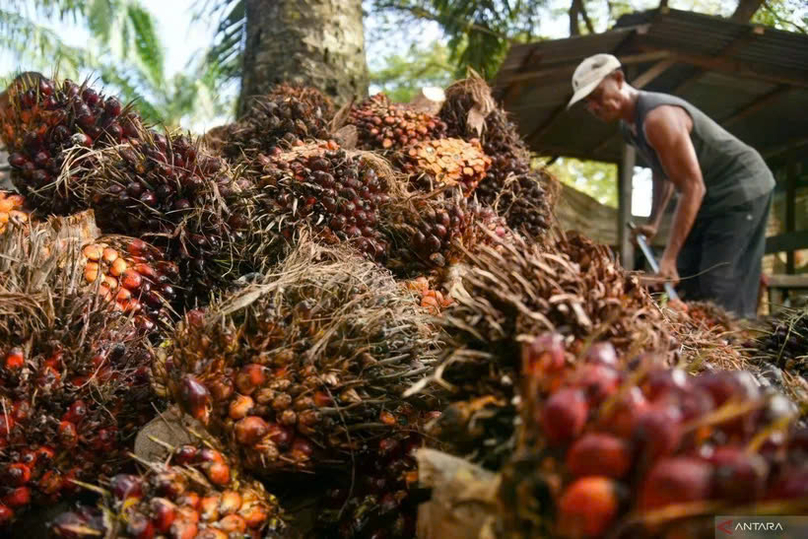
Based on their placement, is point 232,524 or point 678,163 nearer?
point 232,524

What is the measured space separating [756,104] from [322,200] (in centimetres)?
676

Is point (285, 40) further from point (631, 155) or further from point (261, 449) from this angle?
point (631, 155)

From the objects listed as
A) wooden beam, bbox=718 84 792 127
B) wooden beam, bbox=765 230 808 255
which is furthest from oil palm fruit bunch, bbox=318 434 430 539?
wooden beam, bbox=765 230 808 255

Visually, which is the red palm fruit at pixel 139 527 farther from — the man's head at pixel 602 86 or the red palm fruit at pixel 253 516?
the man's head at pixel 602 86

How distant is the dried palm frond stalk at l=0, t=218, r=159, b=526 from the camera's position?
3.89ft

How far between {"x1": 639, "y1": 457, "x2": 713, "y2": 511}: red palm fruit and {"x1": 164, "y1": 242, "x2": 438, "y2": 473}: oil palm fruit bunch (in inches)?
28.2

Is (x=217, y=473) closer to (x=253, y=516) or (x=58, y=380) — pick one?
(x=253, y=516)

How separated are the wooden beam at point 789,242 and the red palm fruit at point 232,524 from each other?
809 cm

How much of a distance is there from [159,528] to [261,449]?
0.24 metres

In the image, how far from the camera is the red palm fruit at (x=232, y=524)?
1.03m

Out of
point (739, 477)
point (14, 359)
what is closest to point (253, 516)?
point (14, 359)

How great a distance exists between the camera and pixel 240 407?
115cm

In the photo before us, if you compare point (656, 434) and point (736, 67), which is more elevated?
point (736, 67)

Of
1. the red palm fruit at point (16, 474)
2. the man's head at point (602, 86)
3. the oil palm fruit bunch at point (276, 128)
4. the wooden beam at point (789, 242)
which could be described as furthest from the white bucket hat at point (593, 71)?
the wooden beam at point (789, 242)
